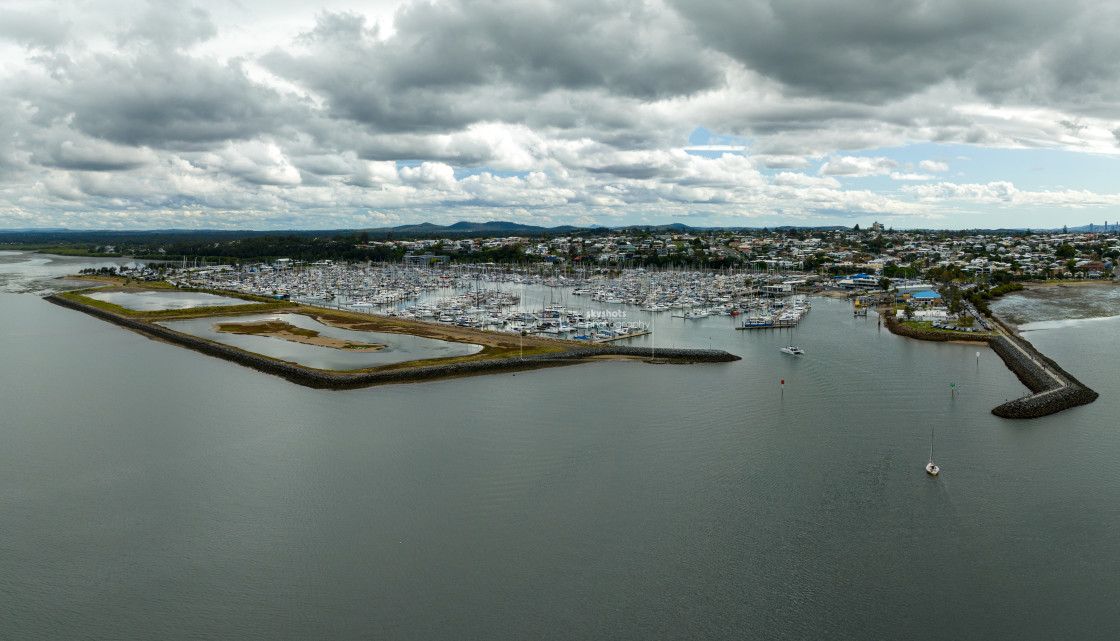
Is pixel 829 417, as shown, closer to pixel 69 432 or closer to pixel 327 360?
pixel 327 360

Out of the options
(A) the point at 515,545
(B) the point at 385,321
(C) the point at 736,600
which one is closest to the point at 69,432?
(A) the point at 515,545

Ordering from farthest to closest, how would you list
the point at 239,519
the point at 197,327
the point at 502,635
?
the point at 197,327 → the point at 239,519 → the point at 502,635

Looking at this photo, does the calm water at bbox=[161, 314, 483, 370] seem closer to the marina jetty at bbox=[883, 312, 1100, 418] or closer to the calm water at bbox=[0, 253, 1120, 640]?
the calm water at bbox=[0, 253, 1120, 640]

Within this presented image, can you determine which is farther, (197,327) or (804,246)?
(804,246)

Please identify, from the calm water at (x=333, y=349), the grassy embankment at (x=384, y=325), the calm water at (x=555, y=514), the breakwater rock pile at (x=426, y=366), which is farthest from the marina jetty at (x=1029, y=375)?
the calm water at (x=333, y=349)

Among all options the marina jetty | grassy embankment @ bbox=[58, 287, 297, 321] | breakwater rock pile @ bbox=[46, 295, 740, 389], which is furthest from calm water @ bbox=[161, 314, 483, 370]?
the marina jetty

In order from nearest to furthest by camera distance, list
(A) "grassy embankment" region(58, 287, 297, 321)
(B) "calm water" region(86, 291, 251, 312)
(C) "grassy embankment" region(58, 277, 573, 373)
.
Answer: (C) "grassy embankment" region(58, 277, 573, 373) → (A) "grassy embankment" region(58, 287, 297, 321) → (B) "calm water" region(86, 291, 251, 312)
